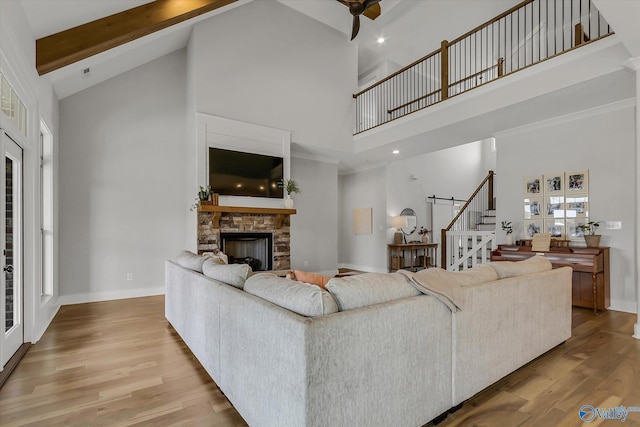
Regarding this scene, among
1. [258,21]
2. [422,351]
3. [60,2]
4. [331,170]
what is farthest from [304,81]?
[422,351]

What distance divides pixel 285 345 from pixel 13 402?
211 centimetres

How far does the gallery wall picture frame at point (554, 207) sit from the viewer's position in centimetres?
496

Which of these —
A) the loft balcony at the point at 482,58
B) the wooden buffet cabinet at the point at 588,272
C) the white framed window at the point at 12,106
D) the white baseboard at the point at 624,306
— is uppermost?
the loft balcony at the point at 482,58

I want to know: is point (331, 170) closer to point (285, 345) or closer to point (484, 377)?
point (484, 377)

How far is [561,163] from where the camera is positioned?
500 cm

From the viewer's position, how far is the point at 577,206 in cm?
480

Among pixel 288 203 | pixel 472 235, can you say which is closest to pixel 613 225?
pixel 472 235

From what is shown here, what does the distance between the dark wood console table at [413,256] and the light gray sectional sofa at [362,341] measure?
5057 mm

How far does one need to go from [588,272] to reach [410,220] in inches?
167

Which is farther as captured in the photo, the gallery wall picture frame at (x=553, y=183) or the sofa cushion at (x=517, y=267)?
the gallery wall picture frame at (x=553, y=183)

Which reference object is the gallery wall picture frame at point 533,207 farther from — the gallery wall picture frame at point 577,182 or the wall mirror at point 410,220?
the wall mirror at point 410,220

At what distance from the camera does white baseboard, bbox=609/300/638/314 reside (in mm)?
4259

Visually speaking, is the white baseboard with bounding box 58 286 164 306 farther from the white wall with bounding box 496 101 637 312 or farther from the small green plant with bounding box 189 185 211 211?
the white wall with bounding box 496 101 637 312

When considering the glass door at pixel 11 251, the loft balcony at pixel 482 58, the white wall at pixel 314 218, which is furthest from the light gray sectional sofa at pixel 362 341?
the loft balcony at pixel 482 58
